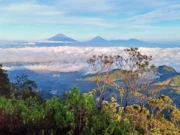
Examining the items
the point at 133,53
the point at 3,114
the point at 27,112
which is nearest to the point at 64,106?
the point at 27,112

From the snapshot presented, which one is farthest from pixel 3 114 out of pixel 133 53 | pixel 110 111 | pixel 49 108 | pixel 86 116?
pixel 133 53

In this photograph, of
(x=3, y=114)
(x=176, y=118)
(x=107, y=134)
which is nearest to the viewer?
(x=107, y=134)

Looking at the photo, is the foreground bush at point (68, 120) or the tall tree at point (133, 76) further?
the tall tree at point (133, 76)

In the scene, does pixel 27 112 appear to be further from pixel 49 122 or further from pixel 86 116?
pixel 86 116

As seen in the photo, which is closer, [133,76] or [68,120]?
[68,120]

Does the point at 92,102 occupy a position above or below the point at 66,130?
above

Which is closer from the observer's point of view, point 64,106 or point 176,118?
point 64,106

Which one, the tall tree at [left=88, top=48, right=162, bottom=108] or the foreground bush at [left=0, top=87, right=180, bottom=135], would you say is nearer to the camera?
the foreground bush at [left=0, top=87, right=180, bottom=135]

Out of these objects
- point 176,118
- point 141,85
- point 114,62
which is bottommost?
point 176,118

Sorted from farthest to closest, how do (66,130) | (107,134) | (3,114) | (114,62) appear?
(114,62), (3,114), (66,130), (107,134)
